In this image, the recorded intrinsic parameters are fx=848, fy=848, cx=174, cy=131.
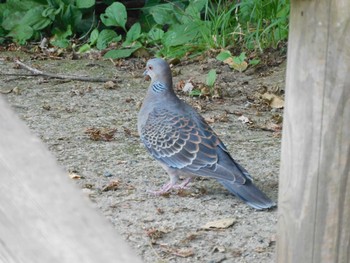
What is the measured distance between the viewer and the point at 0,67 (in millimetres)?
7770

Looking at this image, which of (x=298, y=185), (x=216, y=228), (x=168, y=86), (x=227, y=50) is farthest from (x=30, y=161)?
(x=227, y=50)

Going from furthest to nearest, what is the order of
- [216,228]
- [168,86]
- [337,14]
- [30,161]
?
[168,86] < [216,228] < [337,14] < [30,161]

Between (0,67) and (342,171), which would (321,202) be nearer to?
(342,171)

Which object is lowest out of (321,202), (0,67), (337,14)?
(0,67)

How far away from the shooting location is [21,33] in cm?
876

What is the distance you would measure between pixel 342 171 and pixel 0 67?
19.3 ft

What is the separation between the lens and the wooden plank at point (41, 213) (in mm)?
1148

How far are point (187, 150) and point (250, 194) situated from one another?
1.43 feet

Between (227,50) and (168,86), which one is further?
(227,50)

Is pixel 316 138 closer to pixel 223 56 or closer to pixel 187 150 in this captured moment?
pixel 187 150

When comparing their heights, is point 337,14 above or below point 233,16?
above

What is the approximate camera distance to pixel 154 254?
13.0 ft

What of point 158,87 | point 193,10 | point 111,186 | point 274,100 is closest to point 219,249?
point 111,186

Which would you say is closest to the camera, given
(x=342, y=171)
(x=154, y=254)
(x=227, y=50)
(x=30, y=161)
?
(x=30, y=161)
